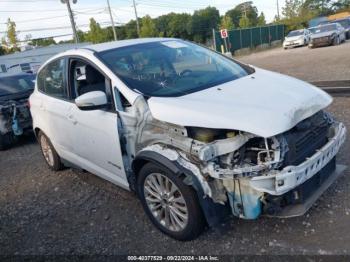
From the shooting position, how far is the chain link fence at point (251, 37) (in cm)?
3472

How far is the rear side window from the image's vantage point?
4.55m

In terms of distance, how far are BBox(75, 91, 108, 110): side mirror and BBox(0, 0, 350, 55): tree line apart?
50843 millimetres

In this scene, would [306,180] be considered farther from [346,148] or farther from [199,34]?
[199,34]

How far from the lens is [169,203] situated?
3330 mm

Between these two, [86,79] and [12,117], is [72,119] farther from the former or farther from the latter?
[12,117]

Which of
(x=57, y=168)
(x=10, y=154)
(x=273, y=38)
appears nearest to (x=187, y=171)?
(x=57, y=168)

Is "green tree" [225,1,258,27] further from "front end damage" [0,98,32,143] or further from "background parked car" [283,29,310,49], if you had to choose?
"front end damage" [0,98,32,143]

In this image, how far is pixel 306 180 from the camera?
3.02 m

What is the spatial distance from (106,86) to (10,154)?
4622mm

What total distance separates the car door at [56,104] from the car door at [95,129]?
0.60 ft

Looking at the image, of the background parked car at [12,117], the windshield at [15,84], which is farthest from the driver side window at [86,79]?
the windshield at [15,84]

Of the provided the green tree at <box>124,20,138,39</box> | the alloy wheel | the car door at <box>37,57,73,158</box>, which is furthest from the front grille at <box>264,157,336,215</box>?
the green tree at <box>124,20,138,39</box>

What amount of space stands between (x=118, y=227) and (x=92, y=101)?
1321 millimetres

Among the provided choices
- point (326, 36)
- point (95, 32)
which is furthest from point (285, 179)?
point (95, 32)
